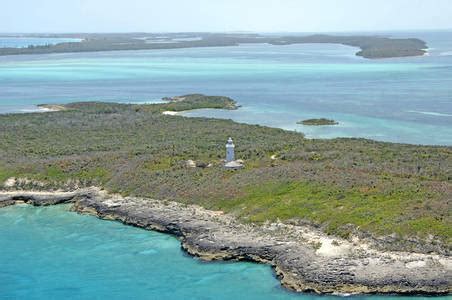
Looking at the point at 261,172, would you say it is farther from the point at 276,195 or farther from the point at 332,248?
the point at 332,248

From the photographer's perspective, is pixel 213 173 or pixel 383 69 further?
A: pixel 383 69

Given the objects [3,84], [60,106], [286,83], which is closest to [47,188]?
[60,106]

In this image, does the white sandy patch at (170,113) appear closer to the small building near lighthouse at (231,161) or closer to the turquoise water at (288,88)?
the turquoise water at (288,88)

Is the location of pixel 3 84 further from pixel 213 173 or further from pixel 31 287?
pixel 31 287

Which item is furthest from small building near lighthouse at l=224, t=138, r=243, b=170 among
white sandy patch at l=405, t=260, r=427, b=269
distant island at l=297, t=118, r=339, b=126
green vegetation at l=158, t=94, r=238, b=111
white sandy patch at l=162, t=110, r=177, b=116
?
green vegetation at l=158, t=94, r=238, b=111

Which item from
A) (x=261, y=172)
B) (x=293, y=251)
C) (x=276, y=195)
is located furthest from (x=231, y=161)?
(x=293, y=251)

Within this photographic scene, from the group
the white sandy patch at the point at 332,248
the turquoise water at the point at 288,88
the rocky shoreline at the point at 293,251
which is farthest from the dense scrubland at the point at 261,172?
the turquoise water at the point at 288,88
